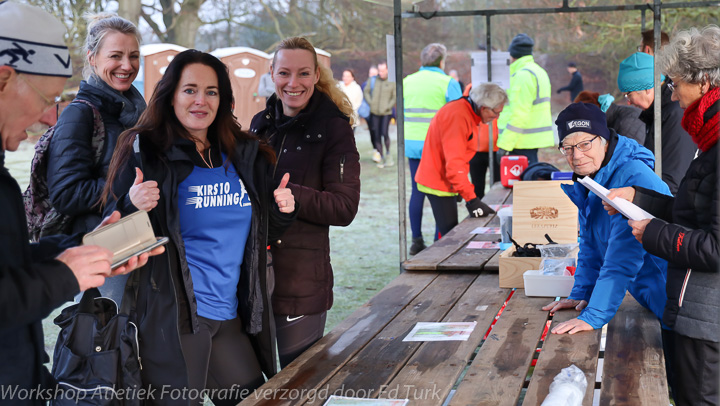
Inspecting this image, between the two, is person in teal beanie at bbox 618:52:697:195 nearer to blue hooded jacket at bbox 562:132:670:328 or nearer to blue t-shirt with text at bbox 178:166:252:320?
blue hooded jacket at bbox 562:132:670:328

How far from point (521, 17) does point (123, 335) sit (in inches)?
665

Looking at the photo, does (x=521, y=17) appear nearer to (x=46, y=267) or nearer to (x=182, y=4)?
(x=182, y=4)

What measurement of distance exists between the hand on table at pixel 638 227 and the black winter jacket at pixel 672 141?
2.10m

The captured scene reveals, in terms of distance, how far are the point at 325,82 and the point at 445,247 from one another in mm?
1664

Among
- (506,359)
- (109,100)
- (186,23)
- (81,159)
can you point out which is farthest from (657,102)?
(186,23)

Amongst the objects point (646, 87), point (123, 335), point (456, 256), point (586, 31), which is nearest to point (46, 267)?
point (123, 335)

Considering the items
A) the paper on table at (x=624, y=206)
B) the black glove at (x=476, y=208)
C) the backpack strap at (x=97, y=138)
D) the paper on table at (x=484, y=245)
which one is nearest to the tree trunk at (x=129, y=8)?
the black glove at (x=476, y=208)

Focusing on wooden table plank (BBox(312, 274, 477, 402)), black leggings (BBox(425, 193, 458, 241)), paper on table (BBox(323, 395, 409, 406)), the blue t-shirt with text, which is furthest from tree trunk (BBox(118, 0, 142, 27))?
paper on table (BBox(323, 395, 409, 406))

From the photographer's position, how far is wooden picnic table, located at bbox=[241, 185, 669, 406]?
6.79ft

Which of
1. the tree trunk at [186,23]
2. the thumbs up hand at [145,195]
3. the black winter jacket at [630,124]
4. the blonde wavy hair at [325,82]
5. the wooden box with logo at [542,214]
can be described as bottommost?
the wooden box with logo at [542,214]

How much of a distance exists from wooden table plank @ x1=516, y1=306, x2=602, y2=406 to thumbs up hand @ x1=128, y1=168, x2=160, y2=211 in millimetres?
1165

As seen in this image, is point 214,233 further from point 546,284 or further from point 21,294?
point 546,284

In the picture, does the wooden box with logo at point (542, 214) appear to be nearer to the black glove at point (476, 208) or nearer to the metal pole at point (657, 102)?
the metal pole at point (657, 102)

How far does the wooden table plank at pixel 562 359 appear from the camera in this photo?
6.68 feet
